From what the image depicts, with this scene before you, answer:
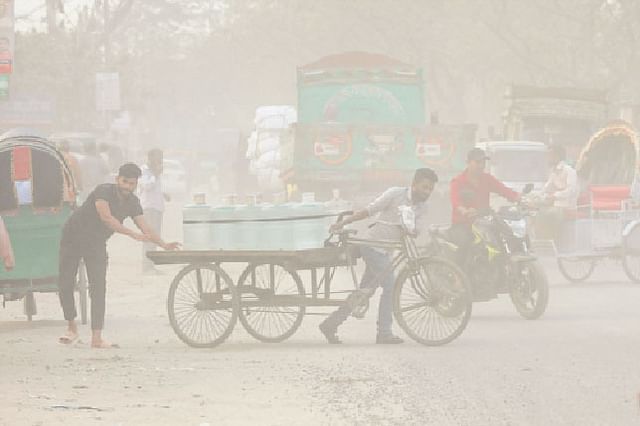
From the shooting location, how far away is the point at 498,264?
16797 millimetres

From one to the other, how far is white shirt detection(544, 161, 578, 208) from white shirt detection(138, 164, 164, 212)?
5.53 metres

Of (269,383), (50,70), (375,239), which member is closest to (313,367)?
(269,383)

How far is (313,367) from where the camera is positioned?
12.5 metres

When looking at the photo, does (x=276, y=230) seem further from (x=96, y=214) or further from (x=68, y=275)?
(x=68, y=275)

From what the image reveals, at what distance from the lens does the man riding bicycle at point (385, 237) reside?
553 inches

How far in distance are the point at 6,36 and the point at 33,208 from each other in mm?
17248

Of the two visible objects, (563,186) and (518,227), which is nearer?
(518,227)

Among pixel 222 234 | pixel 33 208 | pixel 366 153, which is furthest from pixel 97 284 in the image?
pixel 366 153

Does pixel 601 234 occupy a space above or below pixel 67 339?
above

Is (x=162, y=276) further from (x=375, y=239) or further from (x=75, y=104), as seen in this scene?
(x=75, y=104)

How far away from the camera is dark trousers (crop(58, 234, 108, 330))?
46.8 feet

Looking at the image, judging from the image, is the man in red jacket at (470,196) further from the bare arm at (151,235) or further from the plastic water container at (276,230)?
the bare arm at (151,235)

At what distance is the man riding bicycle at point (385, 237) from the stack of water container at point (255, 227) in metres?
0.51

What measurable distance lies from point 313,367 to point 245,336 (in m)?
3.06
